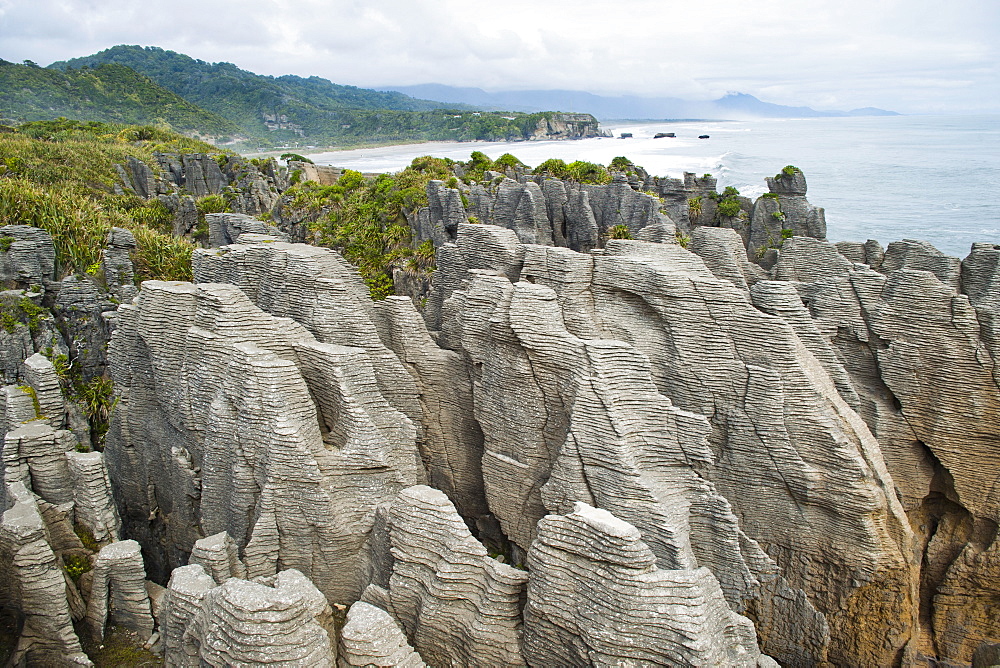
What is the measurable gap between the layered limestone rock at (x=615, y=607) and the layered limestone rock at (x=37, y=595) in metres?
8.45

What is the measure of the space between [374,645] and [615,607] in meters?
3.37

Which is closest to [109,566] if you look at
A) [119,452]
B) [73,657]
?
[73,657]

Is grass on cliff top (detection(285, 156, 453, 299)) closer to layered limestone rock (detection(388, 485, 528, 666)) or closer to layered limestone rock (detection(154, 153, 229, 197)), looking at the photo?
layered limestone rock (detection(154, 153, 229, 197))

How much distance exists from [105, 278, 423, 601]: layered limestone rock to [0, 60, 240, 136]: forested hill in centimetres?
11285

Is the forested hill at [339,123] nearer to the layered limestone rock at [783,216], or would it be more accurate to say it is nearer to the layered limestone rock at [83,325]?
the layered limestone rock at [783,216]

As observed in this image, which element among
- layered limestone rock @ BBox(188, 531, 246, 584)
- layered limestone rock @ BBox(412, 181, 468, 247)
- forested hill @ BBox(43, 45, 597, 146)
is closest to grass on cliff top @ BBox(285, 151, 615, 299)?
layered limestone rock @ BBox(412, 181, 468, 247)

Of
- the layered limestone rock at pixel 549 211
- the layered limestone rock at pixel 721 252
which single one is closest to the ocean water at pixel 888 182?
the layered limestone rock at pixel 549 211

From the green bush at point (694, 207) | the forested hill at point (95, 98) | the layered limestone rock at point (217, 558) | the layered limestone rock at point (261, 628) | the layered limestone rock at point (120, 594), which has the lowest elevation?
the layered limestone rock at point (120, 594)

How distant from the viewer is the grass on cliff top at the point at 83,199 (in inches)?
807

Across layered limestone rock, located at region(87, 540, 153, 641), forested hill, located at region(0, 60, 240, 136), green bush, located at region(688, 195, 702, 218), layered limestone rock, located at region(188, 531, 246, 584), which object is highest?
forested hill, located at region(0, 60, 240, 136)

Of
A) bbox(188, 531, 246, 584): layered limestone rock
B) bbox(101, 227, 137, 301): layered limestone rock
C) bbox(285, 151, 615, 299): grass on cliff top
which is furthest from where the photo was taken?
bbox(285, 151, 615, 299): grass on cliff top

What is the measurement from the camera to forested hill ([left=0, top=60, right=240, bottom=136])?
4156 inches

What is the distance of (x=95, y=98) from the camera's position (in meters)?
113

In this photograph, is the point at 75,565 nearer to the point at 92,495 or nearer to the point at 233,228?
the point at 92,495
